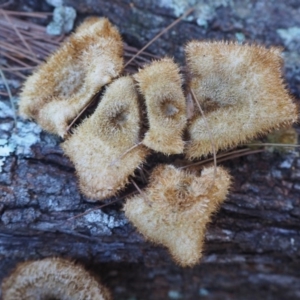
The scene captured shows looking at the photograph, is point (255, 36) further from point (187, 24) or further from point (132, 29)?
point (132, 29)

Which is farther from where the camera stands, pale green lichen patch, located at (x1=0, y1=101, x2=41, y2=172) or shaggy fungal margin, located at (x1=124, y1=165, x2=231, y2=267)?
pale green lichen patch, located at (x1=0, y1=101, x2=41, y2=172)

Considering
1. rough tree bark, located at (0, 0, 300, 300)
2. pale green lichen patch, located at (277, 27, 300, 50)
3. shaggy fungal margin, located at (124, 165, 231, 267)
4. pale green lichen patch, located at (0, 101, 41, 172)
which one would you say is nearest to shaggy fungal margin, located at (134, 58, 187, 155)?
shaggy fungal margin, located at (124, 165, 231, 267)

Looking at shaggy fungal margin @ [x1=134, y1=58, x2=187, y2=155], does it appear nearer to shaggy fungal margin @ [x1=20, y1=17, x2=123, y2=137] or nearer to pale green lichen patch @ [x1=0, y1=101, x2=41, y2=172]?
shaggy fungal margin @ [x1=20, y1=17, x2=123, y2=137]

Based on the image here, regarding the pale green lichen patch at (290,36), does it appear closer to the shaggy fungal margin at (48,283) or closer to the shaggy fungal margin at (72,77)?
the shaggy fungal margin at (72,77)

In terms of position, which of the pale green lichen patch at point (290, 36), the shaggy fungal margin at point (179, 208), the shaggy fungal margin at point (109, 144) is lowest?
the shaggy fungal margin at point (179, 208)

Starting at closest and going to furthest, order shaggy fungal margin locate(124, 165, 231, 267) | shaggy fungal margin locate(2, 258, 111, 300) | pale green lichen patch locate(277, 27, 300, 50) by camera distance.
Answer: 1. shaggy fungal margin locate(124, 165, 231, 267)
2. shaggy fungal margin locate(2, 258, 111, 300)
3. pale green lichen patch locate(277, 27, 300, 50)

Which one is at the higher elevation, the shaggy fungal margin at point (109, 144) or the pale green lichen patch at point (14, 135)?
the shaggy fungal margin at point (109, 144)

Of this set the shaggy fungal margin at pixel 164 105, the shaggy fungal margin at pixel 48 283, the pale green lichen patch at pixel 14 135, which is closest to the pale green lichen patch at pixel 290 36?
the shaggy fungal margin at pixel 164 105
